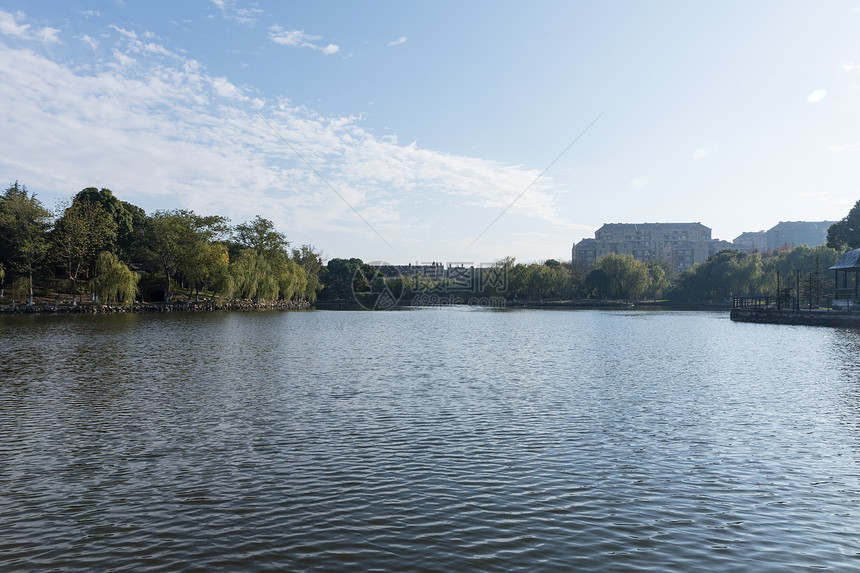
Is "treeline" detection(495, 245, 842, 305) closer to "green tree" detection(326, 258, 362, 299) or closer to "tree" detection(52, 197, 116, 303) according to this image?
"green tree" detection(326, 258, 362, 299)

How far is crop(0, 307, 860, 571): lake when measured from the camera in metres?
8.32

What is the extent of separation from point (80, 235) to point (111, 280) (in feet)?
27.9

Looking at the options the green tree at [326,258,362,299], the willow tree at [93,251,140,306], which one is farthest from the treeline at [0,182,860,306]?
the green tree at [326,258,362,299]

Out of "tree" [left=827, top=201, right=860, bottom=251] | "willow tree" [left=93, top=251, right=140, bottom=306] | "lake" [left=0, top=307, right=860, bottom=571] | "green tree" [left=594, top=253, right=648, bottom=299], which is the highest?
"tree" [left=827, top=201, right=860, bottom=251]

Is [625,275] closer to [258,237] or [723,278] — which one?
[723,278]

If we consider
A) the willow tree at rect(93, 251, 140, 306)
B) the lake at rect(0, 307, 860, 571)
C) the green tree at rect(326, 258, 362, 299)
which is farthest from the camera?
the green tree at rect(326, 258, 362, 299)

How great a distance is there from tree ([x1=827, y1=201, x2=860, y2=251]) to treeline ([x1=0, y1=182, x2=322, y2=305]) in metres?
98.7

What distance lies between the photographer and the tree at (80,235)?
76938mm

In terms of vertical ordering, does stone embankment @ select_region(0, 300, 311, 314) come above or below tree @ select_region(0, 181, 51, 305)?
below

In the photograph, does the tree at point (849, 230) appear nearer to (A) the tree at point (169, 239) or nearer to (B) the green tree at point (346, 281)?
(A) the tree at point (169, 239)

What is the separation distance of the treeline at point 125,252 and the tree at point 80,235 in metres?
0.14

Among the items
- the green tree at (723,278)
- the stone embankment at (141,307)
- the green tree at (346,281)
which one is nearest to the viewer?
the stone embankment at (141,307)

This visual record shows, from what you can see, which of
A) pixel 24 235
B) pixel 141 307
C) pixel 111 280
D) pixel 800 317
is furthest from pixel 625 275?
pixel 24 235

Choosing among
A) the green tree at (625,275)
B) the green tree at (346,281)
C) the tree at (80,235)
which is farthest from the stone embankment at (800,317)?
the green tree at (346,281)
